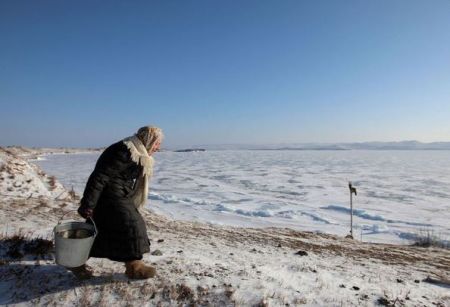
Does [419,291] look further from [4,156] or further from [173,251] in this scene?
[4,156]

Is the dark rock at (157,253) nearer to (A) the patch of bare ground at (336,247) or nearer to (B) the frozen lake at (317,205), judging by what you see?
(A) the patch of bare ground at (336,247)

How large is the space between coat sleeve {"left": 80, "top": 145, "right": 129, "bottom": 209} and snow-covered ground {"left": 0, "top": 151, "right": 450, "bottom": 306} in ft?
2.81

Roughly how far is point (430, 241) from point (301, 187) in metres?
10.1

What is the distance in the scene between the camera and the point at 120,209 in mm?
3162

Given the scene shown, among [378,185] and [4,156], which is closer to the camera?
[4,156]

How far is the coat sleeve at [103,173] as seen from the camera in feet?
9.75

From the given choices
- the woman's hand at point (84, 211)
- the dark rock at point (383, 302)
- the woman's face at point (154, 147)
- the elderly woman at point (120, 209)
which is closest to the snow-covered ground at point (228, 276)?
the dark rock at point (383, 302)

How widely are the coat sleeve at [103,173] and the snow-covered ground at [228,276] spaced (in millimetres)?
856

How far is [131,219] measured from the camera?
3191 millimetres

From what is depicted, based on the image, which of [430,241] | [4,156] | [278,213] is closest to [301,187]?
[278,213]

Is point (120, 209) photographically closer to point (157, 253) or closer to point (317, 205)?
point (157, 253)

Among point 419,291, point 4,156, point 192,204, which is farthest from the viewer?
point 192,204

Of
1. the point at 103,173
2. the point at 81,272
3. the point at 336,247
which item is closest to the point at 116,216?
the point at 103,173

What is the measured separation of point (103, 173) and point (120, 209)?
1.22 feet
